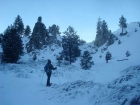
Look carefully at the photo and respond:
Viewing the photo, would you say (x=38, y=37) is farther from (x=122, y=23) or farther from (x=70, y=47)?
(x=122, y=23)

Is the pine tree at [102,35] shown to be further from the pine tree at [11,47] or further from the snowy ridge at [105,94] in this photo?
the snowy ridge at [105,94]

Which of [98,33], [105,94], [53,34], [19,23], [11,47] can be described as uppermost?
[19,23]

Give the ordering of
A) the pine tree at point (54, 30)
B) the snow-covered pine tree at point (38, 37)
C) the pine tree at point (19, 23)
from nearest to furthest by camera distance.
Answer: the snow-covered pine tree at point (38, 37)
the pine tree at point (19, 23)
the pine tree at point (54, 30)

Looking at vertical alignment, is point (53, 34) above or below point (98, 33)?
below

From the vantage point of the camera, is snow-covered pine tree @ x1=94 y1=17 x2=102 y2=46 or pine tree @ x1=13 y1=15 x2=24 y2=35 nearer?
pine tree @ x1=13 y1=15 x2=24 y2=35

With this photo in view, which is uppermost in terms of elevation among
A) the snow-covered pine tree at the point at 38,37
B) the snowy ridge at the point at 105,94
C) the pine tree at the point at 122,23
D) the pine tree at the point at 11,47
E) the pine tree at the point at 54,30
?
the pine tree at the point at 122,23

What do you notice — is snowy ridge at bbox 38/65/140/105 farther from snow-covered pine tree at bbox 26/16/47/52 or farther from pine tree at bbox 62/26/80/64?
snow-covered pine tree at bbox 26/16/47/52

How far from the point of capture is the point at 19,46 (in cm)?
2598

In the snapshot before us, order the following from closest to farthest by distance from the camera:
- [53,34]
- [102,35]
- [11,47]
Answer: [11,47] → [53,34] → [102,35]

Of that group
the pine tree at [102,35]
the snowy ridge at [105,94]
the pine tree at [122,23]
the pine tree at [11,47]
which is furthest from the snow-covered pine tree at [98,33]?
the snowy ridge at [105,94]

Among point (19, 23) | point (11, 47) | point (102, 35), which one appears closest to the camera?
point (11, 47)

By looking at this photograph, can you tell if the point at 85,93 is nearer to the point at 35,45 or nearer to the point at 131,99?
the point at 131,99

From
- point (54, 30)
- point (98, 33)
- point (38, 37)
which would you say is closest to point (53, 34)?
point (54, 30)

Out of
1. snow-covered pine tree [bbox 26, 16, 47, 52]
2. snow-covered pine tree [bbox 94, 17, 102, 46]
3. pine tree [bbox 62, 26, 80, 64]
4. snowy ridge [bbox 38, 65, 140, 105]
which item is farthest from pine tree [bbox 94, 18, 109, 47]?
snowy ridge [bbox 38, 65, 140, 105]
